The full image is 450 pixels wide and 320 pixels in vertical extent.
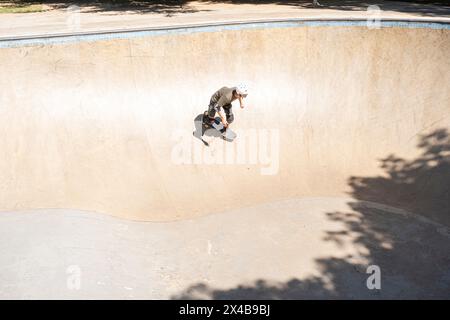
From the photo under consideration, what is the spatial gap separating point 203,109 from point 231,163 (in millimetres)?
1783

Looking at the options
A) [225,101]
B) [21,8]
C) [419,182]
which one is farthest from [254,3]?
[419,182]

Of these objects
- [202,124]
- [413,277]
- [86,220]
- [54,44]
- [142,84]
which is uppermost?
[54,44]

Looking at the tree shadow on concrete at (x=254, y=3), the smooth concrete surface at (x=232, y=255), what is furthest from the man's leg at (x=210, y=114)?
the tree shadow on concrete at (x=254, y=3)

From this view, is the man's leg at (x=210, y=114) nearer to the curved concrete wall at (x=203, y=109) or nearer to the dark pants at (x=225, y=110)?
the dark pants at (x=225, y=110)

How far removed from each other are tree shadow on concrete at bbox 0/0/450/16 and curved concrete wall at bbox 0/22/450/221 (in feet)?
13.9

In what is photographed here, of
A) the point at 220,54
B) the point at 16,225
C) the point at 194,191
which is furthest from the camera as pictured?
the point at 220,54

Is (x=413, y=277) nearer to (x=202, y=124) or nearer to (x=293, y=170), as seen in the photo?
(x=293, y=170)

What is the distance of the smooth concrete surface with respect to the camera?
679cm

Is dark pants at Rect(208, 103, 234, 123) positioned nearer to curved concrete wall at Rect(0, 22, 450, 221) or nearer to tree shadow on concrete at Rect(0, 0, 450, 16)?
curved concrete wall at Rect(0, 22, 450, 221)

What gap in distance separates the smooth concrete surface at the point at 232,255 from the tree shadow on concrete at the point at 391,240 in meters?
0.02

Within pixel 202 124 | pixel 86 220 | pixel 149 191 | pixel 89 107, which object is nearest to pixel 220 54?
pixel 202 124

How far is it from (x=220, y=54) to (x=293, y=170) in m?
3.73

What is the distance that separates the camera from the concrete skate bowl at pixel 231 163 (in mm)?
7219

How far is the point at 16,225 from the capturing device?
813 cm
